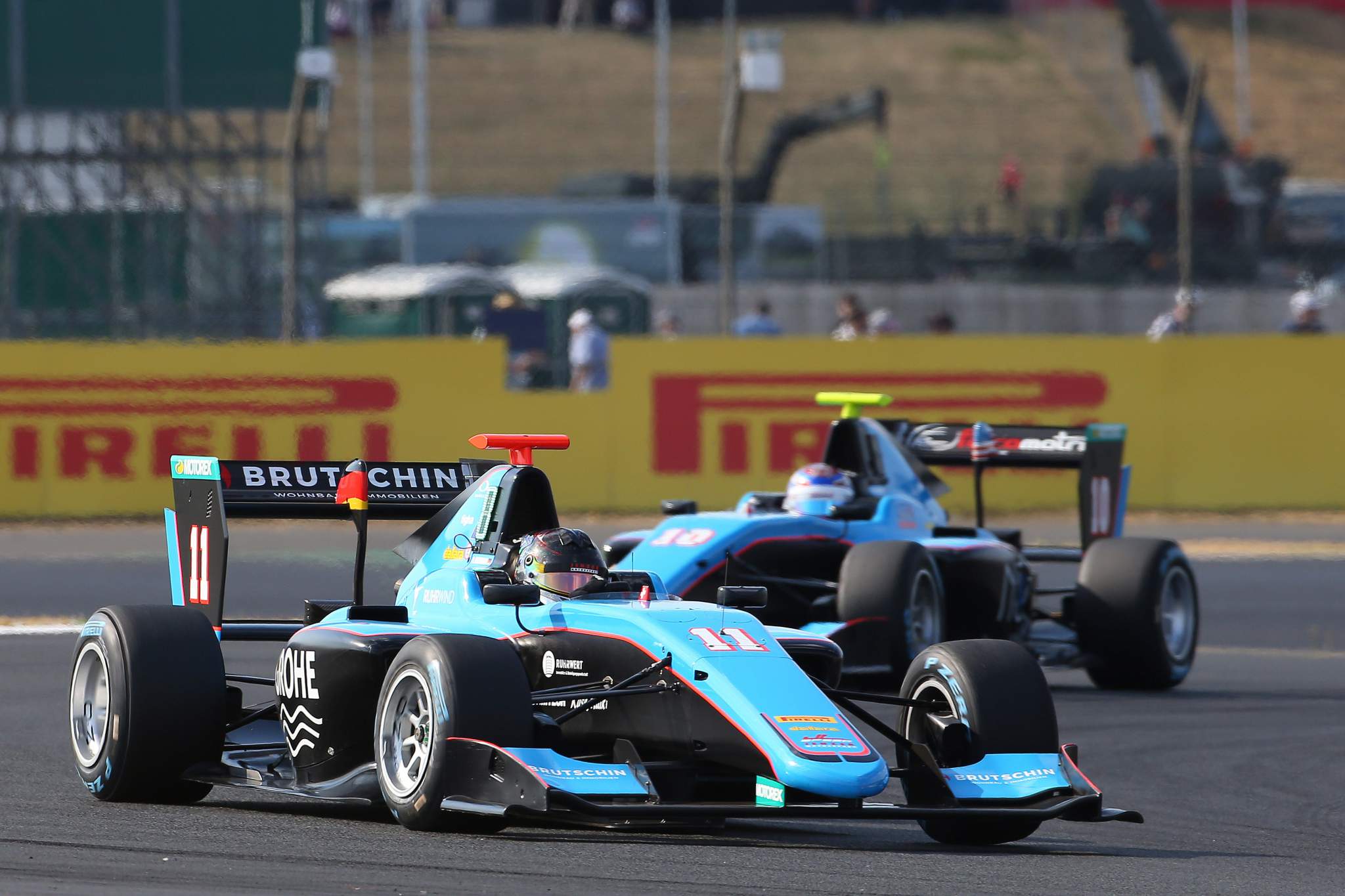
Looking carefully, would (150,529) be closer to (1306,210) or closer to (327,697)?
(327,697)

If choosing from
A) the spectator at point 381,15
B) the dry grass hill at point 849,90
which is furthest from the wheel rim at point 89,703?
the spectator at point 381,15

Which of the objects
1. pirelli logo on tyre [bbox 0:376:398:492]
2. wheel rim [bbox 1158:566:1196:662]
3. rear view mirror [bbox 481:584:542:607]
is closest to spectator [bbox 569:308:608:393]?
pirelli logo on tyre [bbox 0:376:398:492]

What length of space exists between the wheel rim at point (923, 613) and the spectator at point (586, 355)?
11.0 meters

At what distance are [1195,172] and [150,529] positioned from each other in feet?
66.5

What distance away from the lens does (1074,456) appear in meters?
13.9

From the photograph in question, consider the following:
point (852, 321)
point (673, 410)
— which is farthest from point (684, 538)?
point (852, 321)

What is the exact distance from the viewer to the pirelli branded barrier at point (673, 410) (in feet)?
66.8

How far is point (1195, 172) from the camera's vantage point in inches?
1388

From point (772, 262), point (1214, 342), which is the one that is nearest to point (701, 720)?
point (1214, 342)

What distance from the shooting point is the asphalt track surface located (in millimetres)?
6711

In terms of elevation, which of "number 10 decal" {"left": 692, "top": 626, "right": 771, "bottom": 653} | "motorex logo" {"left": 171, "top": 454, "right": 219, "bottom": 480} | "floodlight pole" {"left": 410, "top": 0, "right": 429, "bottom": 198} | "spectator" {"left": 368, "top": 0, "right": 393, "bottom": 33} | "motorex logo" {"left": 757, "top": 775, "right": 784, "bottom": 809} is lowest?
"motorex logo" {"left": 757, "top": 775, "right": 784, "bottom": 809}

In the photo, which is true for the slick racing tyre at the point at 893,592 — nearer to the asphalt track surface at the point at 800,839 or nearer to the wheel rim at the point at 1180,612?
the asphalt track surface at the point at 800,839

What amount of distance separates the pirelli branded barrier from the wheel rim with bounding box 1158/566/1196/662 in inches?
295

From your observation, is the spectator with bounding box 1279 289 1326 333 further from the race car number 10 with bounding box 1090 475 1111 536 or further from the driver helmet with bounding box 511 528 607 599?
the driver helmet with bounding box 511 528 607 599
